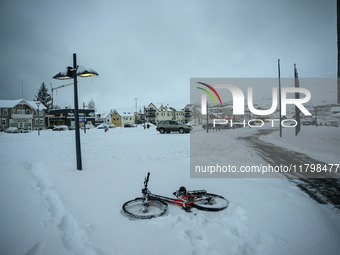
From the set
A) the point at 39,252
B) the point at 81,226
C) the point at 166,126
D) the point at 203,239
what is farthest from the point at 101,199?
the point at 166,126

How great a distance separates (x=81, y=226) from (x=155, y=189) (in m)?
2.10

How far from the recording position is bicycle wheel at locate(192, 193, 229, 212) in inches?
153

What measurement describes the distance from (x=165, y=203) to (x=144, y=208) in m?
0.44

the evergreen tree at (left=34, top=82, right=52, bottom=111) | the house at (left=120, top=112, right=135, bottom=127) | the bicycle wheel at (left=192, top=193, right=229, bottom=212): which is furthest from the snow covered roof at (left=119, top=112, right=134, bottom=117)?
the bicycle wheel at (left=192, top=193, right=229, bottom=212)

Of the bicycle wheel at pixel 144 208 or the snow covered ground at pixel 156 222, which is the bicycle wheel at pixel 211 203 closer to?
the snow covered ground at pixel 156 222

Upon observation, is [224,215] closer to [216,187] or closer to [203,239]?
[203,239]

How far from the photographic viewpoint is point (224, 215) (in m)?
3.72

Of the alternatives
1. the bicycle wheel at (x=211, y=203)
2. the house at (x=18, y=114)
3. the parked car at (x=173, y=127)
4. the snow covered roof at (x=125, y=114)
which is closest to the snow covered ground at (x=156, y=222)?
the bicycle wheel at (x=211, y=203)

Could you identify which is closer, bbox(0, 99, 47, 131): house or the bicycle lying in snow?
the bicycle lying in snow

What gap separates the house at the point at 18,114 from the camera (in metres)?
48.5

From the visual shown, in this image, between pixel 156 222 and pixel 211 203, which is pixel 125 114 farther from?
Result: pixel 156 222

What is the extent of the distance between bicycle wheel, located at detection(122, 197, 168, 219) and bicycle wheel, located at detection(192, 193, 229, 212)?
0.71 metres

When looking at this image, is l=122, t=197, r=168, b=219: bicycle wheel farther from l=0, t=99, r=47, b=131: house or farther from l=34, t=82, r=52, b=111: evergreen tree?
l=34, t=82, r=52, b=111: evergreen tree

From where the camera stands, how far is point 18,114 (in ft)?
165
